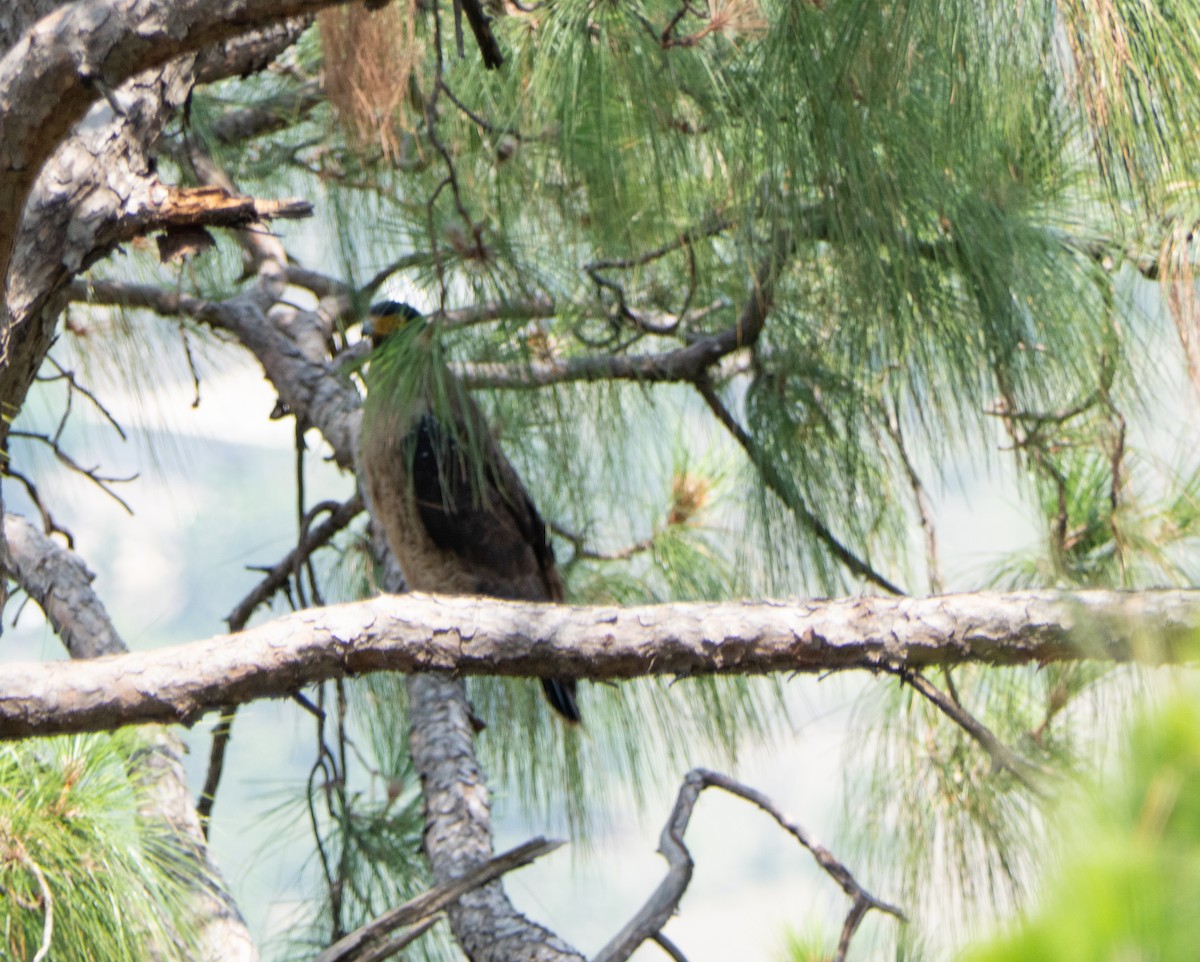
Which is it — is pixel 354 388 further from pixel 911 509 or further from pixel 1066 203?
pixel 1066 203

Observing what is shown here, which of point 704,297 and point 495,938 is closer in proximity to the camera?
point 495,938

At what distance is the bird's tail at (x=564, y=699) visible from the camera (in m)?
1.83

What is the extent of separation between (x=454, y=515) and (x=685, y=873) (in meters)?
1.16

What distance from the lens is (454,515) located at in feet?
7.00

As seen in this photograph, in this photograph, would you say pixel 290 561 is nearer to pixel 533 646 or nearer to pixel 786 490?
pixel 786 490

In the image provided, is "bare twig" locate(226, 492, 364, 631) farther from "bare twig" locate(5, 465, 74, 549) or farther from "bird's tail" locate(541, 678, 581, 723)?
"bird's tail" locate(541, 678, 581, 723)

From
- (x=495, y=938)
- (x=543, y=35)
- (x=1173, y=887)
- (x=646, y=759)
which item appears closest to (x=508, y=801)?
(x=646, y=759)

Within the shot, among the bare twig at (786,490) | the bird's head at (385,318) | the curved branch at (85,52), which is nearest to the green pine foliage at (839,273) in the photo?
the bare twig at (786,490)

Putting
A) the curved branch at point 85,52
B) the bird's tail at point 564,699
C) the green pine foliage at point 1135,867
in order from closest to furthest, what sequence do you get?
the green pine foliage at point 1135,867 < the curved branch at point 85,52 < the bird's tail at point 564,699

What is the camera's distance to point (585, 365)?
143 cm

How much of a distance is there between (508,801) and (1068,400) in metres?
1.24

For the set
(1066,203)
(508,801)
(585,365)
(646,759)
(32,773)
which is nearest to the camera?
(32,773)

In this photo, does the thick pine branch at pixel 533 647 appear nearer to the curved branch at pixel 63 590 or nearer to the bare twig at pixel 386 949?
the bare twig at pixel 386 949

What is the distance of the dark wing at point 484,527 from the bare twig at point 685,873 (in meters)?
0.87
